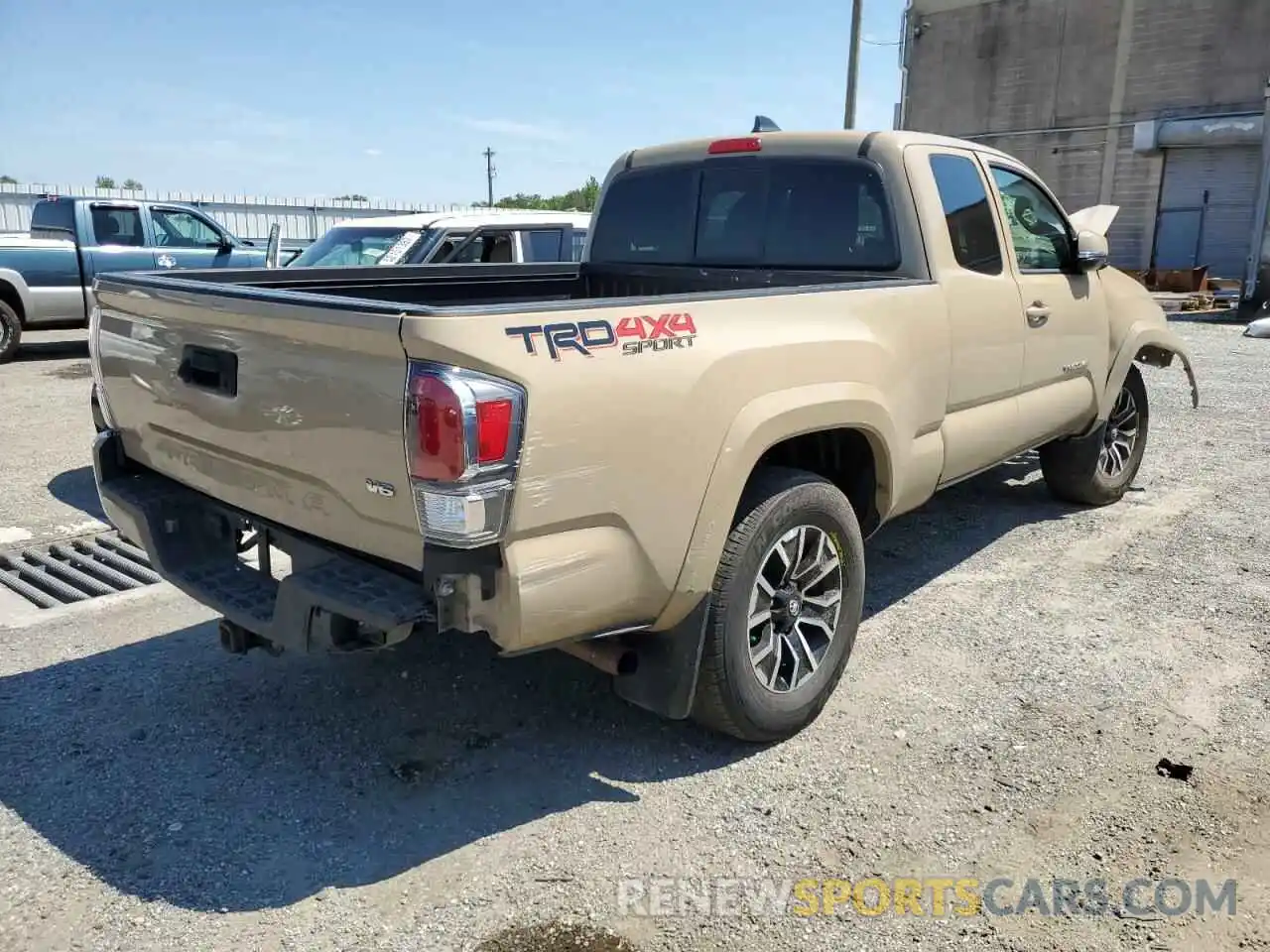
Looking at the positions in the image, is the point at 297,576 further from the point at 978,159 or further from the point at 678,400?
the point at 978,159

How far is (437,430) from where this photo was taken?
95.4 inches

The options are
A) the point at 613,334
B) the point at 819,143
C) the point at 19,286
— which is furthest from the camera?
the point at 19,286

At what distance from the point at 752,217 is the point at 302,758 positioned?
9.67 ft

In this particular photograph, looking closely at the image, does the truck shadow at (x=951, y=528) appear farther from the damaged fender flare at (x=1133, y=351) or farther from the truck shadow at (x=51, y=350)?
the truck shadow at (x=51, y=350)

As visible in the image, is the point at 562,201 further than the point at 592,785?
Yes

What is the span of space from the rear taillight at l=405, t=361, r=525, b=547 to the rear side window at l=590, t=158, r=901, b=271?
231cm

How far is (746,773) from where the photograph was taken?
3.33 metres

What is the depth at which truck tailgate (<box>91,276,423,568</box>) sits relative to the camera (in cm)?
256

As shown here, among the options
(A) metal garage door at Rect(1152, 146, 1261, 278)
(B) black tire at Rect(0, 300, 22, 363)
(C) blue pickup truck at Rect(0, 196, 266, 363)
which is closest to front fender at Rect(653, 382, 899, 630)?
(C) blue pickup truck at Rect(0, 196, 266, 363)

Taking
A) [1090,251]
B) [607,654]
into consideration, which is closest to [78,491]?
[607,654]

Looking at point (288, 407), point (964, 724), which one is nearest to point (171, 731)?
point (288, 407)

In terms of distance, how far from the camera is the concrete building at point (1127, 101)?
2448 centimetres

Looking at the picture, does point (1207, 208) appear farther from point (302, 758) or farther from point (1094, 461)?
point (302, 758)

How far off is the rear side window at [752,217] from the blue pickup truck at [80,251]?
9.34 m
